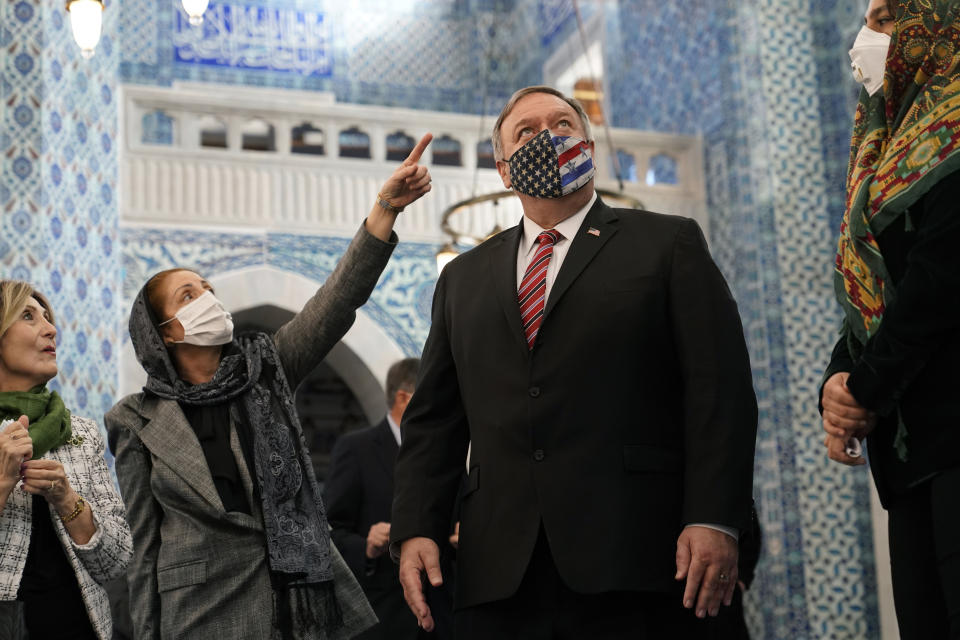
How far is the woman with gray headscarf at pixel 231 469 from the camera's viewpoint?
2.89m

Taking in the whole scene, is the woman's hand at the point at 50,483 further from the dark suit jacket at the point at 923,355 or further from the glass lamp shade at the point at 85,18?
the glass lamp shade at the point at 85,18

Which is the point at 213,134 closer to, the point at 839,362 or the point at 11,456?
the point at 11,456

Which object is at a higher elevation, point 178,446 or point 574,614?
point 574,614

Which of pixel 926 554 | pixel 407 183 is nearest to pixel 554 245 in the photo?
pixel 407 183

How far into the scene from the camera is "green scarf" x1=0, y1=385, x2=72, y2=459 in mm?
2797

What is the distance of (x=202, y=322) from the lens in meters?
3.15

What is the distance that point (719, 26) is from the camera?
9430mm

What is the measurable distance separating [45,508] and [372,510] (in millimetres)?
1921

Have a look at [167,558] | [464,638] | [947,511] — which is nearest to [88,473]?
[167,558]

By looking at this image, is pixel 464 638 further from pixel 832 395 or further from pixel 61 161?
pixel 61 161

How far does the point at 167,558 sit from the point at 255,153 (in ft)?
20.6

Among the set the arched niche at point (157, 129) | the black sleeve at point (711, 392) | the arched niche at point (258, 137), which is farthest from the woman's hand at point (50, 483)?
the arched niche at point (258, 137)

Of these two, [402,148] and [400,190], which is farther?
[402,148]

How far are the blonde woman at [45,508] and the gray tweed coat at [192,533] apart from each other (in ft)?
0.35
